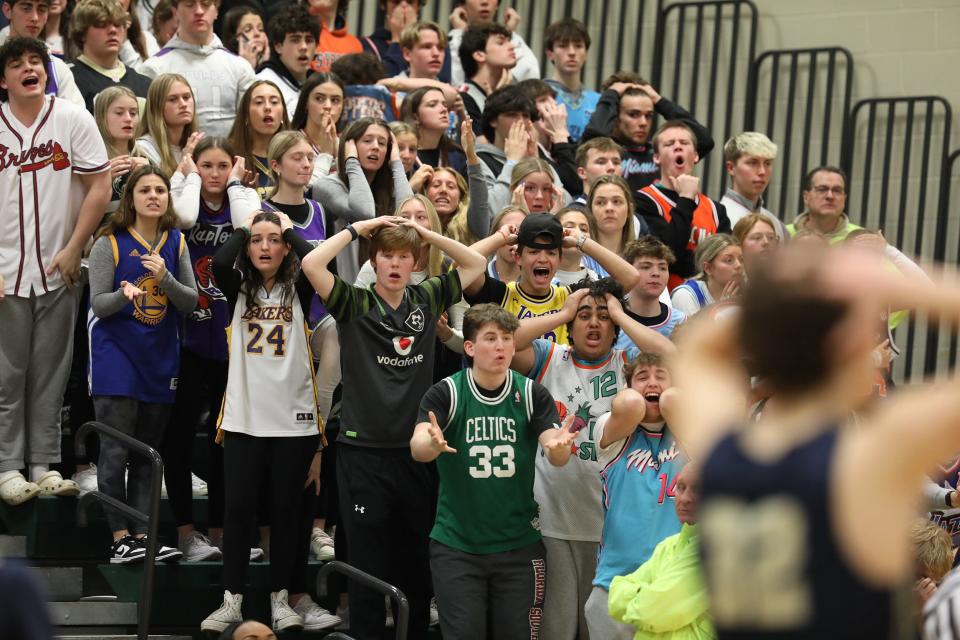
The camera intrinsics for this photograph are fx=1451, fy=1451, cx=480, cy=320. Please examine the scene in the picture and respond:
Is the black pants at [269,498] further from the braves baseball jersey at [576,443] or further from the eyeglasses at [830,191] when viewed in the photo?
the eyeglasses at [830,191]

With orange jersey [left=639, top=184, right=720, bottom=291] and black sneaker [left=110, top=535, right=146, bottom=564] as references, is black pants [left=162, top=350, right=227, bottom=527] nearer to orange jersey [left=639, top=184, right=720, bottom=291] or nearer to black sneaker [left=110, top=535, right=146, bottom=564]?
black sneaker [left=110, top=535, right=146, bottom=564]

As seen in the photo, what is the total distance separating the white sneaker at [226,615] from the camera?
6.59 meters

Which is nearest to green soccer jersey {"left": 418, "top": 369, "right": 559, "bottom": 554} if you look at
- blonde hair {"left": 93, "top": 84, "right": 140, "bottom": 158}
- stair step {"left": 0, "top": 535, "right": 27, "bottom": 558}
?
stair step {"left": 0, "top": 535, "right": 27, "bottom": 558}

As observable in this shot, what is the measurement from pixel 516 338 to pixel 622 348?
60 centimetres

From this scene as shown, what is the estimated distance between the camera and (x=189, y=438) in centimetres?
724

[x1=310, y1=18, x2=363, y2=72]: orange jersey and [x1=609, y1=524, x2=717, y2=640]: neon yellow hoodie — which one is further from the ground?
[x1=310, y1=18, x2=363, y2=72]: orange jersey

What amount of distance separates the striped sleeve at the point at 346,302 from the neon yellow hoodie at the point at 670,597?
76.4 inches

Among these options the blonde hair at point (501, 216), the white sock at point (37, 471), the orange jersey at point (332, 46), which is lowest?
the white sock at point (37, 471)

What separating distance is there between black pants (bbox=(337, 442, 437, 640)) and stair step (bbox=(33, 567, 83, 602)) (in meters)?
1.41

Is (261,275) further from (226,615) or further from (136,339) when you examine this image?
(226,615)

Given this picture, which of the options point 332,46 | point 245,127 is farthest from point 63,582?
point 332,46

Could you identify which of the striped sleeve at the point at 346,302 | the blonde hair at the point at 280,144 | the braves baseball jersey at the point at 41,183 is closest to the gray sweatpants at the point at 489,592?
the striped sleeve at the point at 346,302

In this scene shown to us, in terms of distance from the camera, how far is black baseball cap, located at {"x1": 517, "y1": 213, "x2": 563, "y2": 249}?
7020mm

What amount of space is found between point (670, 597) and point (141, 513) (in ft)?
8.71
